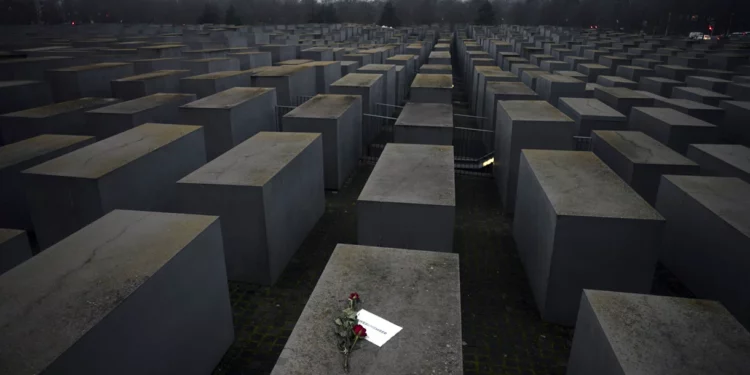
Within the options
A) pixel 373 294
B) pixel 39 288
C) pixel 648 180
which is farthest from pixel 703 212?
pixel 39 288

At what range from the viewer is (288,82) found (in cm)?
1825

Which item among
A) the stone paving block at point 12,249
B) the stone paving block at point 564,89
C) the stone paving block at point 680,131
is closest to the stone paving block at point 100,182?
the stone paving block at point 12,249

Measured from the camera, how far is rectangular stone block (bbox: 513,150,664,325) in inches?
279

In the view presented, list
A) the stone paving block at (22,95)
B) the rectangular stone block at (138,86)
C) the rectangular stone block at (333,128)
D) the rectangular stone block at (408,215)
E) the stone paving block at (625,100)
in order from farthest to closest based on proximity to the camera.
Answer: the stone paving block at (625,100) → the rectangular stone block at (138,86) → the stone paving block at (22,95) → the rectangular stone block at (333,128) → the rectangular stone block at (408,215)

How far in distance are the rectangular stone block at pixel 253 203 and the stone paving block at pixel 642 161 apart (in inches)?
298

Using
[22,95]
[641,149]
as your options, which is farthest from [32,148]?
[641,149]

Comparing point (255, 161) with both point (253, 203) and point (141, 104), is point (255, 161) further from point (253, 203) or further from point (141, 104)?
point (141, 104)

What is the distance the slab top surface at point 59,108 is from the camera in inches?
526

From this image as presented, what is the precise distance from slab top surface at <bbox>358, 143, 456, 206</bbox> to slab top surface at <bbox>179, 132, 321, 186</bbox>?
6.17 feet

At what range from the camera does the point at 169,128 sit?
11.4m

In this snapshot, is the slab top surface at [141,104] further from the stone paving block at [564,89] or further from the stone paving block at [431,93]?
the stone paving block at [564,89]

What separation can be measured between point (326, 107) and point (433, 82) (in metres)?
6.97

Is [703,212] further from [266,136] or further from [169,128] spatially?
[169,128]

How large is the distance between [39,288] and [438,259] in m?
4.63
